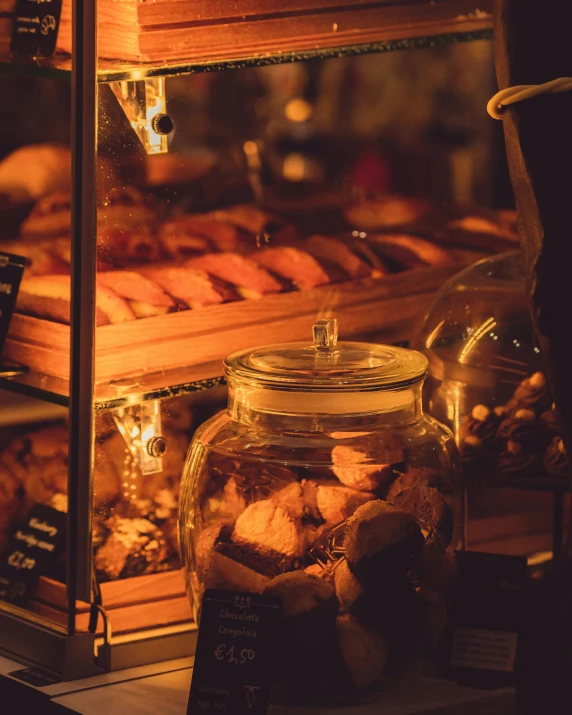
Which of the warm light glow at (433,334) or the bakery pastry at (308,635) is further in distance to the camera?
the warm light glow at (433,334)

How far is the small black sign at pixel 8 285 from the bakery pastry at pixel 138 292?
0.55ft

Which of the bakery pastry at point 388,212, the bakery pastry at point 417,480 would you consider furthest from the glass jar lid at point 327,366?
the bakery pastry at point 388,212

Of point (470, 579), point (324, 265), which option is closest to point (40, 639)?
point (470, 579)

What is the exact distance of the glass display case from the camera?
1.59 meters

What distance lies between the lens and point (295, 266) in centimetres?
191

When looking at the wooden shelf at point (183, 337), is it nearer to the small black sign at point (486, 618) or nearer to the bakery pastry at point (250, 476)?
the bakery pastry at point (250, 476)

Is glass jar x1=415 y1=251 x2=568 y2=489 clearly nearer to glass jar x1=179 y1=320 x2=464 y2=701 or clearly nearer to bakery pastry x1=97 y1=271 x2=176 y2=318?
glass jar x1=179 y1=320 x2=464 y2=701

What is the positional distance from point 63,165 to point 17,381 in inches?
12.0

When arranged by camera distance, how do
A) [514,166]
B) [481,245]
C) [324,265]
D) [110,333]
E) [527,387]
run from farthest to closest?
[481,245] → [324,265] → [527,387] → [110,333] → [514,166]

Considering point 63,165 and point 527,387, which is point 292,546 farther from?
point 63,165

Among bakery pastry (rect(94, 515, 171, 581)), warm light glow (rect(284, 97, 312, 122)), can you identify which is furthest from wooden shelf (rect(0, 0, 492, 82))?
warm light glow (rect(284, 97, 312, 122))

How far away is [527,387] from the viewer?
1.72 m

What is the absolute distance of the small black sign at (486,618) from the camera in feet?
5.27

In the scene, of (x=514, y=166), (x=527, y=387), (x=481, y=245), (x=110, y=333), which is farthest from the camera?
(x=481, y=245)
